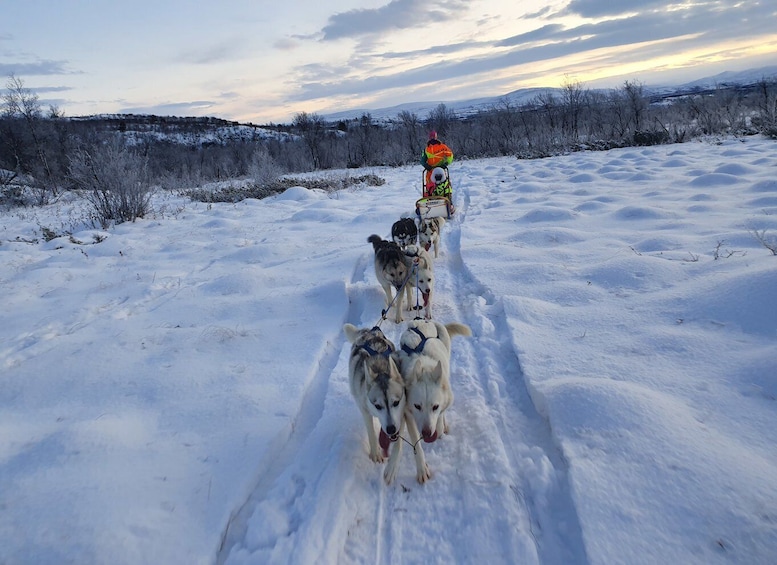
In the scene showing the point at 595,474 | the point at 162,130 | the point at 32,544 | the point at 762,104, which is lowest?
the point at 595,474

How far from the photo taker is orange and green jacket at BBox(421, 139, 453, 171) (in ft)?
29.4

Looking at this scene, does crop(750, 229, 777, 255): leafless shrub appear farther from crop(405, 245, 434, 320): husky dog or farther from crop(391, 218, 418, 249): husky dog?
crop(391, 218, 418, 249): husky dog

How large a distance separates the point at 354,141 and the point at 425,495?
109 ft

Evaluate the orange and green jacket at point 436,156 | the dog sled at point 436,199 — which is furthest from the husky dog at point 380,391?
the orange and green jacket at point 436,156

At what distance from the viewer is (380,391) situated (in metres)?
2.26

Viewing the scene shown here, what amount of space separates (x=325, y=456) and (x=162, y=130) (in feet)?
210

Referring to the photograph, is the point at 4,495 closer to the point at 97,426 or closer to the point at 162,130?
the point at 97,426

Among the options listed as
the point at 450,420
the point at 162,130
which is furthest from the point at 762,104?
the point at 162,130

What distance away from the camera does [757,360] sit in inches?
113

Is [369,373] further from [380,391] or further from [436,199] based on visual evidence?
[436,199]

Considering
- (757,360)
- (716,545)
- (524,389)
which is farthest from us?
(524,389)

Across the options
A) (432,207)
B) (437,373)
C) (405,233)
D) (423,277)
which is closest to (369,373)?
(437,373)

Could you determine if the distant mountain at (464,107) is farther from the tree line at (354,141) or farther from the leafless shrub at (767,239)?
the leafless shrub at (767,239)

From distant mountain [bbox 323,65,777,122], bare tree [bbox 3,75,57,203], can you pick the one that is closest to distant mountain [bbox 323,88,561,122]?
distant mountain [bbox 323,65,777,122]
